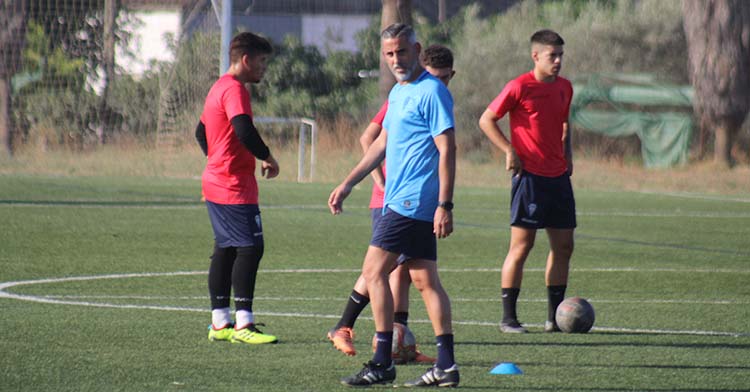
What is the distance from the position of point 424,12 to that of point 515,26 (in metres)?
20.1

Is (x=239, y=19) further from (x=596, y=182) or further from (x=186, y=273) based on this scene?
(x=186, y=273)

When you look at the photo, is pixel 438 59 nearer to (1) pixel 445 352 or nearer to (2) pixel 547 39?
(2) pixel 547 39

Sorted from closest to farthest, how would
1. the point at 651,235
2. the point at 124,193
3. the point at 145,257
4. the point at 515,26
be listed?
the point at 145,257 → the point at 651,235 → the point at 124,193 → the point at 515,26

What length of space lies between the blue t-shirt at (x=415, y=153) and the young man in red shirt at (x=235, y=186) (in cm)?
166

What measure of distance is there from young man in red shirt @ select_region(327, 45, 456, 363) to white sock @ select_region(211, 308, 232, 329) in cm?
67

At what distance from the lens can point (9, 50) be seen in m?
29.2

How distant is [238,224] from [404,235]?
197 cm

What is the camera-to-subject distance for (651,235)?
1820cm

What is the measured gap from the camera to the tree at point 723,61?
111 ft

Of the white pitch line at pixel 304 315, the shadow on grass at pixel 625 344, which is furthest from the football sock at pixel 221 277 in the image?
the shadow on grass at pixel 625 344

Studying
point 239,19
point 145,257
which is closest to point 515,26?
point 239,19

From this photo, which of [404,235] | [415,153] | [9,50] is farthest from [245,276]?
[9,50]

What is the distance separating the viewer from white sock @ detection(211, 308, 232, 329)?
852 centimetres

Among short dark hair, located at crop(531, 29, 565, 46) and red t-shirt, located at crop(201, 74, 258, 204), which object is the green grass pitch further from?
short dark hair, located at crop(531, 29, 565, 46)
